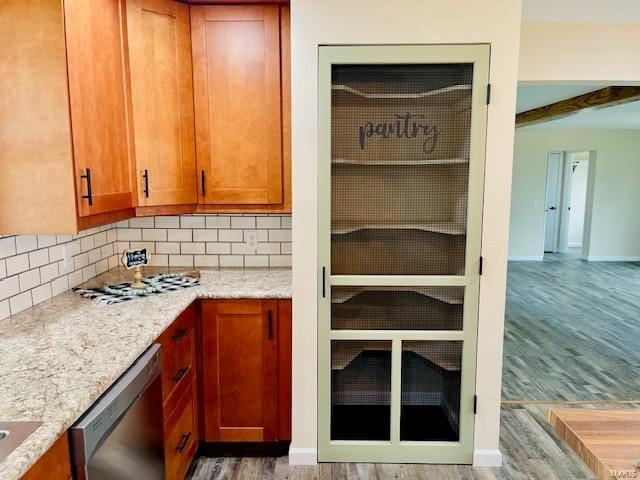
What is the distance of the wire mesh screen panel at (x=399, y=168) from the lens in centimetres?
219

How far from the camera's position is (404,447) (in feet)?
7.97

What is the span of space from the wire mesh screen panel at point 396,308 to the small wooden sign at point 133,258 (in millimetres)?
986

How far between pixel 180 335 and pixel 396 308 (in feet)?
3.43

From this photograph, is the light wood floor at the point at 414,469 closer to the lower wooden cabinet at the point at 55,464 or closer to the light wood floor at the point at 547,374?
the light wood floor at the point at 547,374

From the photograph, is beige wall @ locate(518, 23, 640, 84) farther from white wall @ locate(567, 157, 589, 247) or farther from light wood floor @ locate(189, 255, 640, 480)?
white wall @ locate(567, 157, 589, 247)

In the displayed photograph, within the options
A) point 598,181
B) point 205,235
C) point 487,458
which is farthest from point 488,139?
point 598,181

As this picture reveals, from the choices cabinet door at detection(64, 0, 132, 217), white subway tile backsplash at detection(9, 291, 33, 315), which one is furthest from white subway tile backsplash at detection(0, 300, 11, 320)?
cabinet door at detection(64, 0, 132, 217)

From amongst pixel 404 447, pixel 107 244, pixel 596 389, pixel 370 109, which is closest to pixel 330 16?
pixel 370 109

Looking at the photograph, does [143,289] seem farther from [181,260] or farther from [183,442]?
[183,442]

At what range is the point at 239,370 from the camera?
7.83ft

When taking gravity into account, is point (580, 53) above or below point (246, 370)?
above

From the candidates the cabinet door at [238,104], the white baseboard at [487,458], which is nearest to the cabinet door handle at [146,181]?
the cabinet door at [238,104]

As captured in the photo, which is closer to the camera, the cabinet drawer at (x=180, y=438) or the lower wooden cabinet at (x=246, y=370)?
the cabinet drawer at (x=180, y=438)

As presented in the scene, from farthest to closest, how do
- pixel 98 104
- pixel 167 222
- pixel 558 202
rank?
→ 1. pixel 558 202
2. pixel 167 222
3. pixel 98 104
